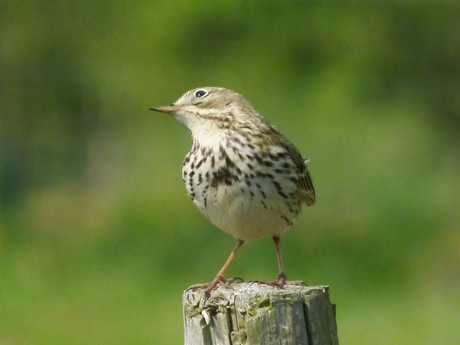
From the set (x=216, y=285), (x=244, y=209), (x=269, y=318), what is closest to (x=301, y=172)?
(x=244, y=209)

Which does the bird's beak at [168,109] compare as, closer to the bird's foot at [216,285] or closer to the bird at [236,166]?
the bird at [236,166]

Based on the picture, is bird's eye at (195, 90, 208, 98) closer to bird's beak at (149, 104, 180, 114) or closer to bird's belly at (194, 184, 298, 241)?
bird's beak at (149, 104, 180, 114)

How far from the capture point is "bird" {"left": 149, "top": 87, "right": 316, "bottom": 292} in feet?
20.5

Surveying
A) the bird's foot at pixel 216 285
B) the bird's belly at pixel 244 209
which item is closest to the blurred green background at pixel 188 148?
the bird's belly at pixel 244 209

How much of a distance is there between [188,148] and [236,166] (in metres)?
8.61

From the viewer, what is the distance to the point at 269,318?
4.45 m

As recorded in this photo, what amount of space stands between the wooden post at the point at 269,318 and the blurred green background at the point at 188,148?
5590 mm

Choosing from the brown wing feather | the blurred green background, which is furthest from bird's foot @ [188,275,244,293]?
the blurred green background

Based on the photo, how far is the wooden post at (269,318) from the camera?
14.6 feet

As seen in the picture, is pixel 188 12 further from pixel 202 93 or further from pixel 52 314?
pixel 202 93

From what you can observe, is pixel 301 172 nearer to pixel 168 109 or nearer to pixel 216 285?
pixel 168 109

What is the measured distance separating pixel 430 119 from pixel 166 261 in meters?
7.38

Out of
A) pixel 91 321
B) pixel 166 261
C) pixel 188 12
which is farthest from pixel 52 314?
pixel 188 12

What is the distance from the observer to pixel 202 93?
6.50 metres
